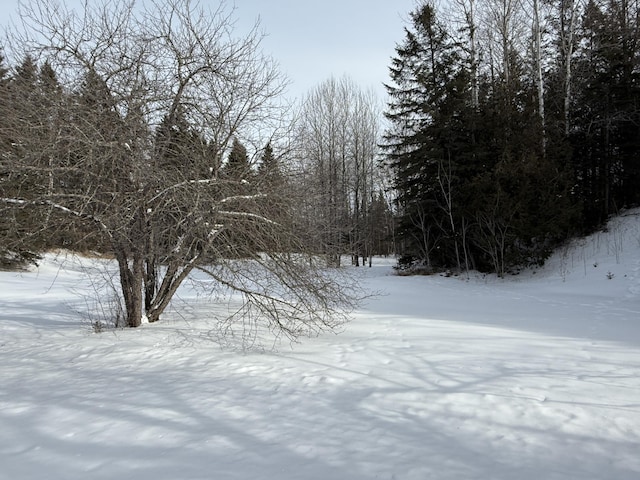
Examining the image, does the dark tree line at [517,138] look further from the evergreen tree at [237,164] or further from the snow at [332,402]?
the evergreen tree at [237,164]

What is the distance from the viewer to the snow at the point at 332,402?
2.43m

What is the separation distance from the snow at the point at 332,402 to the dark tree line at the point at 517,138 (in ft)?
25.9

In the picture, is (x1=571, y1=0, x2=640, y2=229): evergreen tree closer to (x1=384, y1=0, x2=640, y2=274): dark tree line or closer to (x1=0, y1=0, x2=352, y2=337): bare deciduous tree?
(x1=384, y1=0, x2=640, y2=274): dark tree line

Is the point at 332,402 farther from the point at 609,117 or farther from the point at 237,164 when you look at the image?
the point at 609,117

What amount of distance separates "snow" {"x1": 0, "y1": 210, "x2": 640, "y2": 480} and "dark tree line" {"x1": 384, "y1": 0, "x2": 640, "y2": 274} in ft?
25.9

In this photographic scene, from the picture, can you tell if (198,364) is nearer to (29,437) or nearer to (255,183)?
(29,437)

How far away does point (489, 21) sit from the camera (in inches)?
708

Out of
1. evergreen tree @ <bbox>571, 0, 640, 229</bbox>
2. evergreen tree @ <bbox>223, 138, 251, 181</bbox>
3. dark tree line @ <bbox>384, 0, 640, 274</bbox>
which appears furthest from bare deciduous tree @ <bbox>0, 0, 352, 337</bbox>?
evergreen tree @ <bbox>571, 0, 640, 229</bbox>

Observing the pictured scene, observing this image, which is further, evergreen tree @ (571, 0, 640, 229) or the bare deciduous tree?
evergreen tree @ (571, 0, 640, 229)

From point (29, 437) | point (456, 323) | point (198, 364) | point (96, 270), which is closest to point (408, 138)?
point (456, 323)

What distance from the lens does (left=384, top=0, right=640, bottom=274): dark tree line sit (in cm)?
1373

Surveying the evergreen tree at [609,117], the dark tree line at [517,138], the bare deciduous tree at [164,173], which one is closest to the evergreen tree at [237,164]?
the bare deciduous tree at [164,173]

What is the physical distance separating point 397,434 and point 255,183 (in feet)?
13.7

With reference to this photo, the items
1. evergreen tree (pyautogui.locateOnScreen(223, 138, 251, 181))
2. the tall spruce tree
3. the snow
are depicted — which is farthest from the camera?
the tall spruce tree
